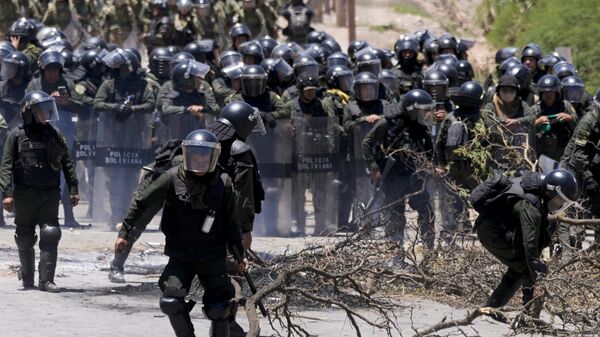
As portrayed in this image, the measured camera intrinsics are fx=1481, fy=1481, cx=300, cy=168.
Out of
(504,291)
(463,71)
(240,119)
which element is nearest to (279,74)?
(463,71)

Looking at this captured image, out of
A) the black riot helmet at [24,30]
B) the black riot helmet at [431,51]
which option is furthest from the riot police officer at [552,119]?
the black riot helmet at [24,30]

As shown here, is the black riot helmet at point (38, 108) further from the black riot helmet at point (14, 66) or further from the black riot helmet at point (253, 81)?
the black riot helmet at point (14, 66)

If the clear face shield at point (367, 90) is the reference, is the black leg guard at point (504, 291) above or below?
below

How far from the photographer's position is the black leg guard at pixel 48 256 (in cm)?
1119

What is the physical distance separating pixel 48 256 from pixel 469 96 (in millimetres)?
3966

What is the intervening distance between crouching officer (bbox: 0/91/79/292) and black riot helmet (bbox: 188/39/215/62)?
6.90 meters

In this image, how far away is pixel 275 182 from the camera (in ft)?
49.6

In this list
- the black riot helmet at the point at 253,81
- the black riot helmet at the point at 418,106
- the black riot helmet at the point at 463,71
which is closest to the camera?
the black riot helmet at the point at 418,106

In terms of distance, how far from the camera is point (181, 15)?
20609 millimetres

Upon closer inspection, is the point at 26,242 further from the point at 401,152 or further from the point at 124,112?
the point at 124,112

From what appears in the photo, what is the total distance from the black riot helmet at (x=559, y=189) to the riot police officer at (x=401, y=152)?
3.19m

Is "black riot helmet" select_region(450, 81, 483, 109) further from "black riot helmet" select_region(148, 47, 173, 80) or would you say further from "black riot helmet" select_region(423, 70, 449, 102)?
"black riot helmet" select_region(148, 47, 173, 80)

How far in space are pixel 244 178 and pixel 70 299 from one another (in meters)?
2.12

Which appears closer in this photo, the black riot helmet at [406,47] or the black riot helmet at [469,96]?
the black riot helmet at [469,96]
